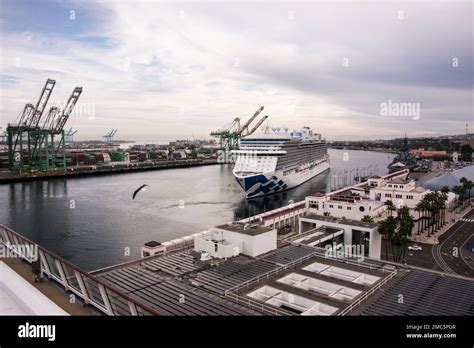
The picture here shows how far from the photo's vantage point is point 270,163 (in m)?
30.3

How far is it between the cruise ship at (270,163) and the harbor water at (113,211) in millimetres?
936

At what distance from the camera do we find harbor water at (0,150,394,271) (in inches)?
613

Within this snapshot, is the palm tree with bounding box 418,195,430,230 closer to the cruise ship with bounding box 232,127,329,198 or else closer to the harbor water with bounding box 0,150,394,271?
the harbor water with bounding box 0,150,394,271

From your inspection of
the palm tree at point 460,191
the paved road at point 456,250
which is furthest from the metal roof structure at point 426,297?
the palm tree at point 460,191

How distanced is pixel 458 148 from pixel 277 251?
79956 mm

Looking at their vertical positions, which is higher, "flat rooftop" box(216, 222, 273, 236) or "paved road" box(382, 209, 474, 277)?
"flat rooftop" box(216, 222, 273, 236)

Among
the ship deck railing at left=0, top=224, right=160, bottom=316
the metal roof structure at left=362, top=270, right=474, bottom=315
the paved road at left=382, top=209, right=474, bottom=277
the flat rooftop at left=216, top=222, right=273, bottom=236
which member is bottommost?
the paved road at left=382, top=209, right=474, bottom=277

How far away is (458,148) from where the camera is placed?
3002 inches

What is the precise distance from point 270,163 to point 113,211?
43.1 ft

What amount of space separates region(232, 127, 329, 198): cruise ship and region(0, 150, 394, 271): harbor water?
0.94m

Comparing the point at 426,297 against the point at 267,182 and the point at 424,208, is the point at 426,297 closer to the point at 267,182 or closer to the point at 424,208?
the point at 424,208

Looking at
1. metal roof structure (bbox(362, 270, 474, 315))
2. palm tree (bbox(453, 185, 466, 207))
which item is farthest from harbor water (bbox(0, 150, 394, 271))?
palm tree (bbox(453, 185, 466, 207))

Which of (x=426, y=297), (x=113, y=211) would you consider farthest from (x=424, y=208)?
(x=113, y=211)
